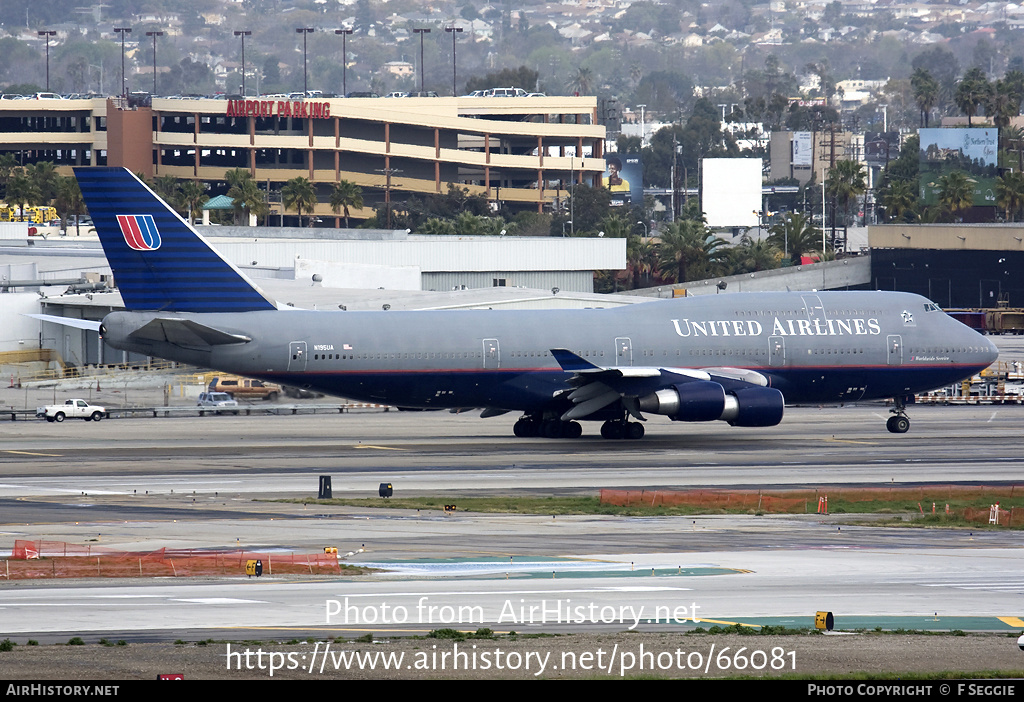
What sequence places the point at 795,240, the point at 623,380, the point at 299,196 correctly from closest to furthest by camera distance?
the point at 623,380
the point at 795,240
the point at 299,196

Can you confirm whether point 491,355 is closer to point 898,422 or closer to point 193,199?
point 898,422

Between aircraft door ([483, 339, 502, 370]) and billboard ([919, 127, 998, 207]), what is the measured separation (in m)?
110

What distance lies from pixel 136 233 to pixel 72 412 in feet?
60.2

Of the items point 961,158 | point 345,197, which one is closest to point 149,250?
point 345,197

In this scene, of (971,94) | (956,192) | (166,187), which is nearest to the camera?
(956,192)

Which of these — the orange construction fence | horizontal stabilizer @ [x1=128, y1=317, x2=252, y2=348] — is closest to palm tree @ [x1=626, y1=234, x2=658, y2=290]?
horizontal stabilizer @ [x1=128, y1=317, x2=252, y2=348]

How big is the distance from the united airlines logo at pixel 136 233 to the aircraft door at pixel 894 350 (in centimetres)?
2627

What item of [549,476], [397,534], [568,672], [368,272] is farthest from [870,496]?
[368,272]

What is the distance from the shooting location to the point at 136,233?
48.4 m

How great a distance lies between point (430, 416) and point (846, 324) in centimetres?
1948

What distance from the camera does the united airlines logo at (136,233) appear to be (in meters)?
48.4

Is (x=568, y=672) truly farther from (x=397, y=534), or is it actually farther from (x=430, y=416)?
(x=430, y=416)

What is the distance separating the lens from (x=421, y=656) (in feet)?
65.8

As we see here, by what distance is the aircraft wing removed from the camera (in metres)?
50.1
